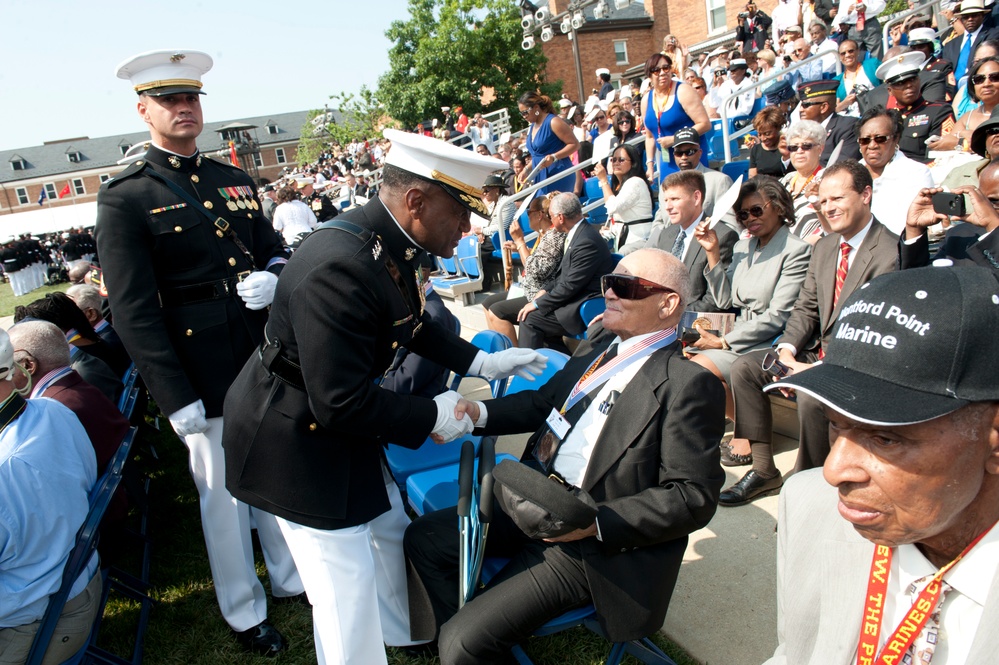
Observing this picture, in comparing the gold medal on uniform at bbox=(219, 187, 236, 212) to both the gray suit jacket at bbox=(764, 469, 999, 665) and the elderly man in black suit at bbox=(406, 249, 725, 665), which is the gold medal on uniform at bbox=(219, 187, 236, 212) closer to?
the elderly man in black suit at bbox=(406, 249, 725, 665)

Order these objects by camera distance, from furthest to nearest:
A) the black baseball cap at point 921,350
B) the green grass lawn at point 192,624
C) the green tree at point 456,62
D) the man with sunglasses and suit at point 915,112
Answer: the green tree at point 456,62 → the man with sunglasses and suit at point 915,112 → the green grass lawn at point 192,624 → the black baseball cap at point 921,350

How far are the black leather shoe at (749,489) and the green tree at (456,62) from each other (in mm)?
34538

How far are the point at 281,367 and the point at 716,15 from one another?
31.2 metres

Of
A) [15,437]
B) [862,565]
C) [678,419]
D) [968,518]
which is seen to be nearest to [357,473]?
[678,419]

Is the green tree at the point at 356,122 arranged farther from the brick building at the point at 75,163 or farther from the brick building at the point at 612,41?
the brick building at the point at 75,163

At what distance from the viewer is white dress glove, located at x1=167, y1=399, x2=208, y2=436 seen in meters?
2.82

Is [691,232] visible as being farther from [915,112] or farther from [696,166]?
[915,112]

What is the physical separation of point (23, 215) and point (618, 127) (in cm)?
3675

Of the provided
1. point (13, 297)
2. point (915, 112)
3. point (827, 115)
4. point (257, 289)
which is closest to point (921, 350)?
point (257, 289)

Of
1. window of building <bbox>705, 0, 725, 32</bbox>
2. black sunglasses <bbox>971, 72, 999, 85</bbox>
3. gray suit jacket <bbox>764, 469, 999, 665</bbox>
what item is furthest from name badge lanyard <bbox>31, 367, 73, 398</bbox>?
window of building <bbox>705, 0, 725, 32</bbox>

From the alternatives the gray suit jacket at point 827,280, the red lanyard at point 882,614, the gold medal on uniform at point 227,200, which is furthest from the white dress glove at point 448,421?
the gray suit jacket at point 827,280

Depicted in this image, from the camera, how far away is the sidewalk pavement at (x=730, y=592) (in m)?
2.73

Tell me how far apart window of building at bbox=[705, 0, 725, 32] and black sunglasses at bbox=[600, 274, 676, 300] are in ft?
98.7

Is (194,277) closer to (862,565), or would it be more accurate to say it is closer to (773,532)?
(862,565)
